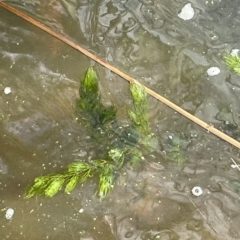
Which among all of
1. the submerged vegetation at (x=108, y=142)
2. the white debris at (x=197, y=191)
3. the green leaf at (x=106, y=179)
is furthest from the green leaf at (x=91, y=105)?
the white debris at (x=197, y=191)

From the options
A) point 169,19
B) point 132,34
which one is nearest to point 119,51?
point 132,34

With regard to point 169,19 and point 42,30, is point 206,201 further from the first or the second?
point 42,30

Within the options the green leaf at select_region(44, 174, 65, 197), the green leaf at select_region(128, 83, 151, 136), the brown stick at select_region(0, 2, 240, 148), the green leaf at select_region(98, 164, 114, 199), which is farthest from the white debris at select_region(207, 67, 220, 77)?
the green leaf at select_region(44, 174, 65, 197)

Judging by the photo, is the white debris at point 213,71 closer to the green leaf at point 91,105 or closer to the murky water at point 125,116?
the murky water at point 125,116

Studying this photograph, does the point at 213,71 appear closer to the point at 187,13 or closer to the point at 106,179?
the point at 187,13

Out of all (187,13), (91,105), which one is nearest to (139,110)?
(91,105)

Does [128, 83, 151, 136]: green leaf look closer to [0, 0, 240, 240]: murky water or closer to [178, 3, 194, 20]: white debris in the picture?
[0, 0, 240, 240]: murky water
